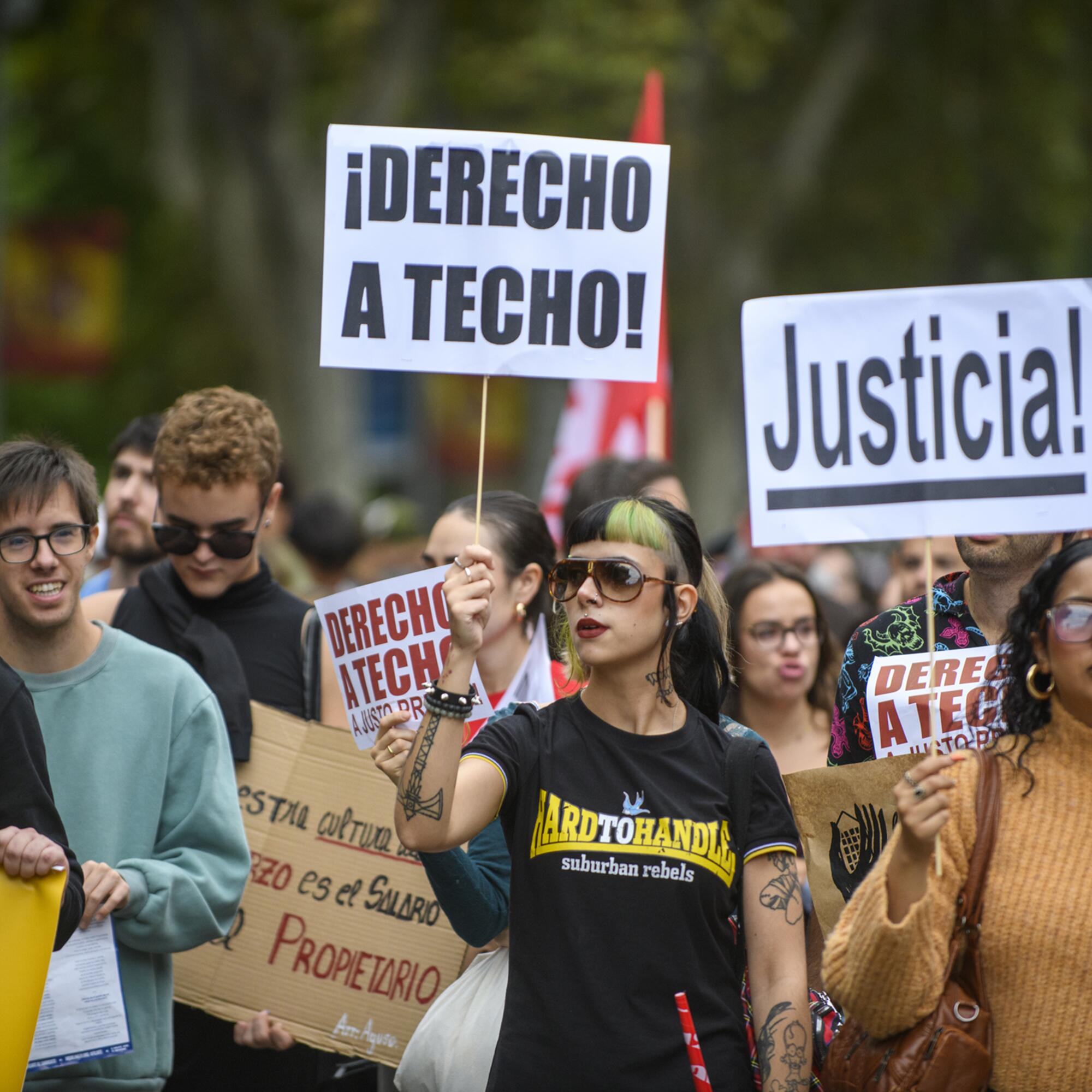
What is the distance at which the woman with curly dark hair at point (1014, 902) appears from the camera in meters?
3.06

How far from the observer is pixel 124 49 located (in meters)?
18.4

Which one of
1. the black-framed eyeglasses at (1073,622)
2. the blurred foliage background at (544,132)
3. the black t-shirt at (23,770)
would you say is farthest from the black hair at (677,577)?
the blurred foliage background at (544,132)

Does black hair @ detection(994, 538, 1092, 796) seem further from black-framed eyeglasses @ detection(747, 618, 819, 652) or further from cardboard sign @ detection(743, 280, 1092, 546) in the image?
black-framed eyeglasses @ detection(747, 618, 819, 652)

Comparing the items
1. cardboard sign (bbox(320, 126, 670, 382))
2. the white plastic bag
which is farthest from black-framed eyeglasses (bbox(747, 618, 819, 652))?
the white plastic bag

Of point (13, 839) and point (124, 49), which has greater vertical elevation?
point (124, 49)

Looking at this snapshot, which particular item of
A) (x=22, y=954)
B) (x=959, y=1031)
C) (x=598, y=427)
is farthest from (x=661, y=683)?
(x=598, y=427)

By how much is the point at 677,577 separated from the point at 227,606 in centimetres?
177

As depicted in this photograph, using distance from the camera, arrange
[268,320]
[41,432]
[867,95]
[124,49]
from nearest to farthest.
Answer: [41,432] → [268,320] → [124,49] → [867,95]

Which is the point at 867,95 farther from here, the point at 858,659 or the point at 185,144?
the point at 858,659

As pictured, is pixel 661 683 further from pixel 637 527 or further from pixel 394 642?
pixel 394 642

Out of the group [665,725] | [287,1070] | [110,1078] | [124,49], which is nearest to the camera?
[665,725]

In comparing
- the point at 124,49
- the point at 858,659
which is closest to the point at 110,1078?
the point at 858,659

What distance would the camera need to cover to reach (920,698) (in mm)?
3938

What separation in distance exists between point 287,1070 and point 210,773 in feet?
3.33
